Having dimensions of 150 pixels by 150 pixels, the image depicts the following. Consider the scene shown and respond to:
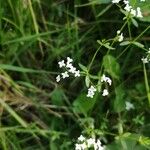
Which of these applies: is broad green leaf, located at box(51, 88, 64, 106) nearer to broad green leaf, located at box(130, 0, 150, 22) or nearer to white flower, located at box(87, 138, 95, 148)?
white flower, located at box(87, 138, 95, 148)

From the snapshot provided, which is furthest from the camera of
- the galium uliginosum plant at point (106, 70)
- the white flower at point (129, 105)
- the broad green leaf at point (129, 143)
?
the white flower at point (129, 105)

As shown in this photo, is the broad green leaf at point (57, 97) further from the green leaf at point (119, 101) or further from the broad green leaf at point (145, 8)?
the broad green leaf at point (145, 8)

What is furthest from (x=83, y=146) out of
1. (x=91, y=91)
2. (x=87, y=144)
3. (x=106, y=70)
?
(x=106, y=70)

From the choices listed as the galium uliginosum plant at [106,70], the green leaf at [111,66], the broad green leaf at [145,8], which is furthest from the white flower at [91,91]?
the broad green leaf at [145,8]

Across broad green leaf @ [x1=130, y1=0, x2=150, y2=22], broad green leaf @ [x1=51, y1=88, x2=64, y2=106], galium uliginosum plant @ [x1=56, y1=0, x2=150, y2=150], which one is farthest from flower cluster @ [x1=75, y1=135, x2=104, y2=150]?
broad green leaf @ [x1=130, y1=0, x2=150, y2=22]

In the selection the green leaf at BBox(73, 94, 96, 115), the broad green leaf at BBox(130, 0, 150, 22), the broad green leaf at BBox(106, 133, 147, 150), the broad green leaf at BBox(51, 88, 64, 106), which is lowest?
the broad green leaf at BBox(106, 133, 147, 150)

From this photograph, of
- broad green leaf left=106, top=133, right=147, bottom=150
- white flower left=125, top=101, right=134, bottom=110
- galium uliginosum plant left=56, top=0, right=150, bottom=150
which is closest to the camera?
galium uliginosum plant left=56, top=0, right=150, bottom=150

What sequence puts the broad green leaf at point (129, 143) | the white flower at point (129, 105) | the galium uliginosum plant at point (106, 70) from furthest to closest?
1. the white flower at point (129, 105)
2. the broad green leaf at point (129, 143)
3. the galium uliginosum plant at point (106, 70)
